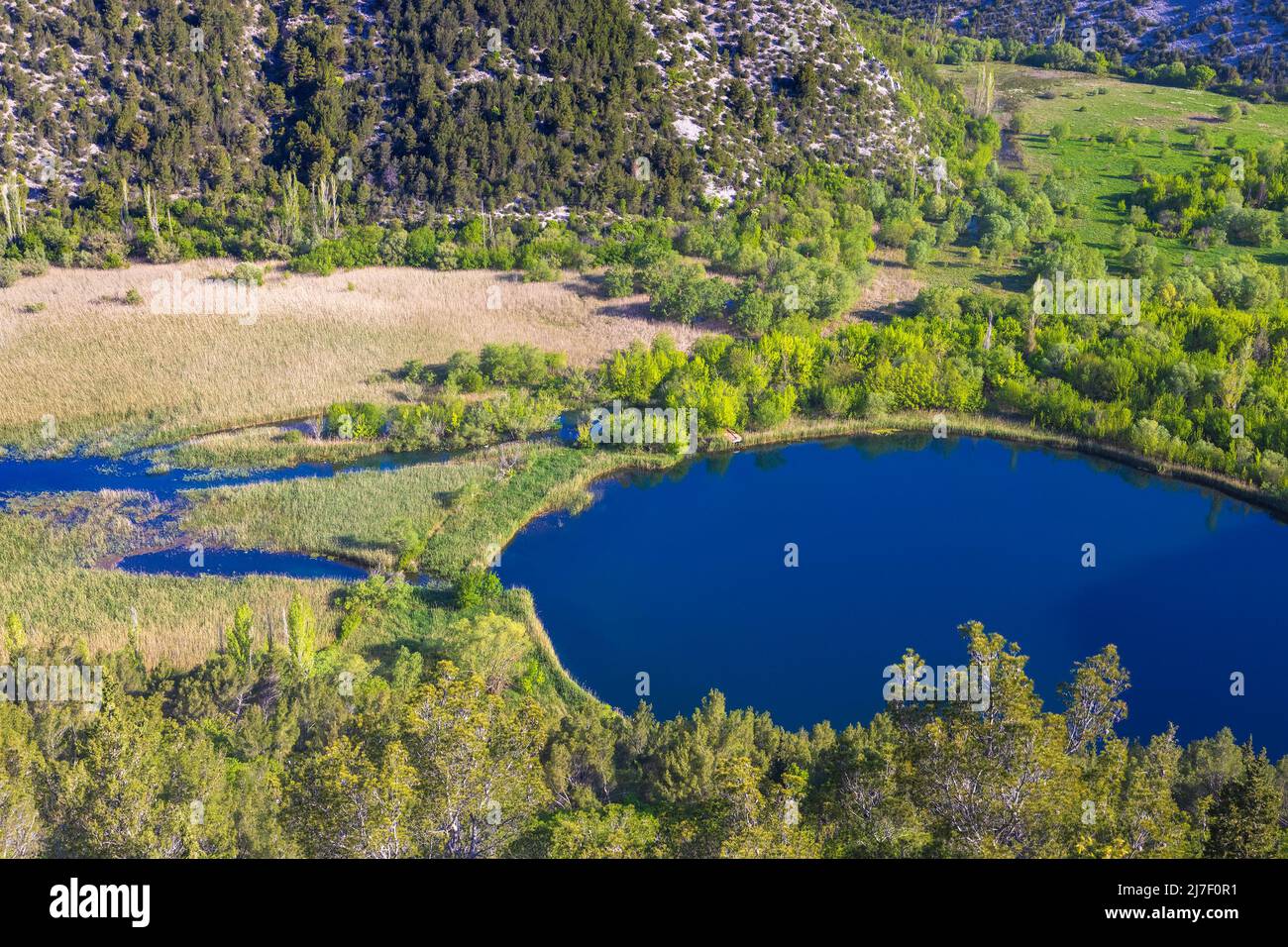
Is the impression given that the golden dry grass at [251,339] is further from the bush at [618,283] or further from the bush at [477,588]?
the bush at [477,588]

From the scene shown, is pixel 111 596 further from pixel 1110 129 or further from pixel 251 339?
pixel 1110 129

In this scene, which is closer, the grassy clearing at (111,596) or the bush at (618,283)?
the grassy clearing at (111,596)

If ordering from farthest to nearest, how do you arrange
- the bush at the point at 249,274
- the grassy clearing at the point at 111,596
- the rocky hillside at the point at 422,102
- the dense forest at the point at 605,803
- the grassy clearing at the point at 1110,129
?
the grassy clearing at the point at 1110,129 → the rocky hillside at the point at 422,102 → the bush at the point at 249,274 → the grassy clearing at the point at 111,596 → the dense forest at the point at 605,803

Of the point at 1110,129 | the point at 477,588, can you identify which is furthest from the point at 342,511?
Answer: the point at 1110,129

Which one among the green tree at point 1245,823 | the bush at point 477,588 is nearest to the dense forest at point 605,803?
the green tree at point 1245,823
